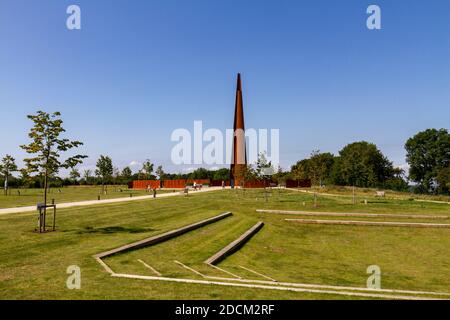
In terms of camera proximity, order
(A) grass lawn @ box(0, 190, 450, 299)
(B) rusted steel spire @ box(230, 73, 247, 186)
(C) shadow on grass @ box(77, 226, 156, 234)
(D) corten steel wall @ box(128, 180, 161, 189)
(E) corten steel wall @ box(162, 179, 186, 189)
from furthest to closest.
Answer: (E) corten steel wall @ box(162, 179, 186, 189), (D) corten steel wall @ box(128, 180, 161, 189), (B) rusted steel spire @ box(230, 73, 247, 186), (C) shadow on grass @ box(77, 226, 156, 234), (A) grass lawn @ box(0, 190, 450, 299)

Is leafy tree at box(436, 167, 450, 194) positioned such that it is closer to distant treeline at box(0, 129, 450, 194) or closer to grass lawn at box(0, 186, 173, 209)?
distant treeline at box(0, 129, 450, 194)

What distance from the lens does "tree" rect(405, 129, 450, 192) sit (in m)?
75.1

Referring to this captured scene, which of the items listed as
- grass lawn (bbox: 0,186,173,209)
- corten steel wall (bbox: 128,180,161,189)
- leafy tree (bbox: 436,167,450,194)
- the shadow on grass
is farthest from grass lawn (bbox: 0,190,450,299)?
corten steel wall (bbox: 128,180,161,189)

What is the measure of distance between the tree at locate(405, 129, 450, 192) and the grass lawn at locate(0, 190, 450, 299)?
65.9 m

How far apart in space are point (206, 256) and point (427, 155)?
8335 centimetres

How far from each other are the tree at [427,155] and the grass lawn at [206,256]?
65.9 m

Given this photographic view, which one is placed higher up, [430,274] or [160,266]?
[160,266]

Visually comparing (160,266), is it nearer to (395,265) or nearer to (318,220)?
(395,265)

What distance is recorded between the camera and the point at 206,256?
37.0ft

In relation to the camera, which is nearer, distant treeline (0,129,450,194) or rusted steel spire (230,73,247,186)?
distant treeline (0,129,450,194)

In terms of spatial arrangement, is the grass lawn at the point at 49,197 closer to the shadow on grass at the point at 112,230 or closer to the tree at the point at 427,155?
the shadow on grass at the point at 112,230
